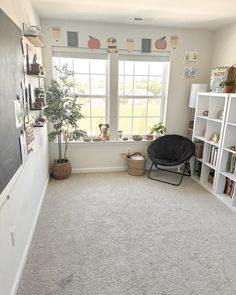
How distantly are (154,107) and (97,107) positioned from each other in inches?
41.0

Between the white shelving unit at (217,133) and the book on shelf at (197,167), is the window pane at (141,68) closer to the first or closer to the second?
the white shelving unit at (217,133)

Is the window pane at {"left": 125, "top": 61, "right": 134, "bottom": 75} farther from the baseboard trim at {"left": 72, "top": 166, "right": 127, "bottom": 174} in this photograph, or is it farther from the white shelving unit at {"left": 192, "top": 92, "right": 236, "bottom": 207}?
the baseboard trim at {"left": 72, "top": 166, "right": 127, "bottom": 174}

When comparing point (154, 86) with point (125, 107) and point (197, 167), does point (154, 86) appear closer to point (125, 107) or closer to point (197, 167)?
point (125, 107)

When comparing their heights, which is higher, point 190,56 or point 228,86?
point 190,56

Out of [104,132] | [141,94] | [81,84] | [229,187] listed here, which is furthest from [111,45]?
[229,187]

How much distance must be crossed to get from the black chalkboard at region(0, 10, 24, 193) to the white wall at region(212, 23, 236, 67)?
119 inches

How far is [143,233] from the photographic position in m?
2.29

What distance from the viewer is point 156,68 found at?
150 inches

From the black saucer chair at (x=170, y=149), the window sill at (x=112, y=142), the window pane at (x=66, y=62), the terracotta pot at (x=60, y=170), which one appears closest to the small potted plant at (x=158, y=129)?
the black saucer chair at (x=170, y=149)

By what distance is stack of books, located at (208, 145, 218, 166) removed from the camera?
325 centimetres

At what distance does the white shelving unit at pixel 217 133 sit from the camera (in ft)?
9.57

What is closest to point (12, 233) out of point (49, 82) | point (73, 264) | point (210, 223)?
point (73, 264)

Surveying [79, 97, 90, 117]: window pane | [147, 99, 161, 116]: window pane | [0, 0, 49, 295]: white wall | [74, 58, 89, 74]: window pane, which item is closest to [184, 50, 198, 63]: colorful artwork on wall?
[147, 99, 161, 116]: window pane

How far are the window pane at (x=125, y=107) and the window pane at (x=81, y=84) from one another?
62cm
